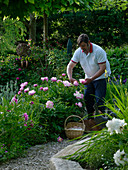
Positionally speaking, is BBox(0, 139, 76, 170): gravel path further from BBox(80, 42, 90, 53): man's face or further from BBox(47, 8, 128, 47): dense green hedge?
BBox(47, 8, 128, 47): dense green hedge

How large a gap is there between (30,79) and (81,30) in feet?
29.0

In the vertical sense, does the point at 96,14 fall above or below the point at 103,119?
above

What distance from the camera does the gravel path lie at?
112 inches

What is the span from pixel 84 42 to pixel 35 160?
6.41 ft

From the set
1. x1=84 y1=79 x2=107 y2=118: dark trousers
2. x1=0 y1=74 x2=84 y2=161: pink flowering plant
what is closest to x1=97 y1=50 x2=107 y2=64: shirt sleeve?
x1=84 y1=79 x2=107 y2=118: dark trousers

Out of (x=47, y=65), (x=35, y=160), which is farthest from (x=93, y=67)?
(x=47, y=65)

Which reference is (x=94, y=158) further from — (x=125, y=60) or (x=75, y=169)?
(x=125, y=60)

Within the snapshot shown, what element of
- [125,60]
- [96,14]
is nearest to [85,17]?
[96,14]

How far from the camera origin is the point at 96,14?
15.5m

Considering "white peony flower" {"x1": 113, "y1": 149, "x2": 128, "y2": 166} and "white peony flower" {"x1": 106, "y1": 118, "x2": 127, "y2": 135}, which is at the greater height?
"white peony flower" {"x1": 106, "y1": 118, "x2": 127, "y2": 135}

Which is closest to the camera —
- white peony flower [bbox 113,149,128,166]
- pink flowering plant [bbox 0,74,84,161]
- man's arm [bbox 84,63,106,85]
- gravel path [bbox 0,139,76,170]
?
white peony flower [bbox 113,149,128,166]

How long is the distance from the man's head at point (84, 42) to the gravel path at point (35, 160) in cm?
160

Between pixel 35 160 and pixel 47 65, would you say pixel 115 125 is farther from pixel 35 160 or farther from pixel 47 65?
pixel 47 65

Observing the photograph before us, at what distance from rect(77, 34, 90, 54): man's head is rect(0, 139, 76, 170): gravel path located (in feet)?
5.25
